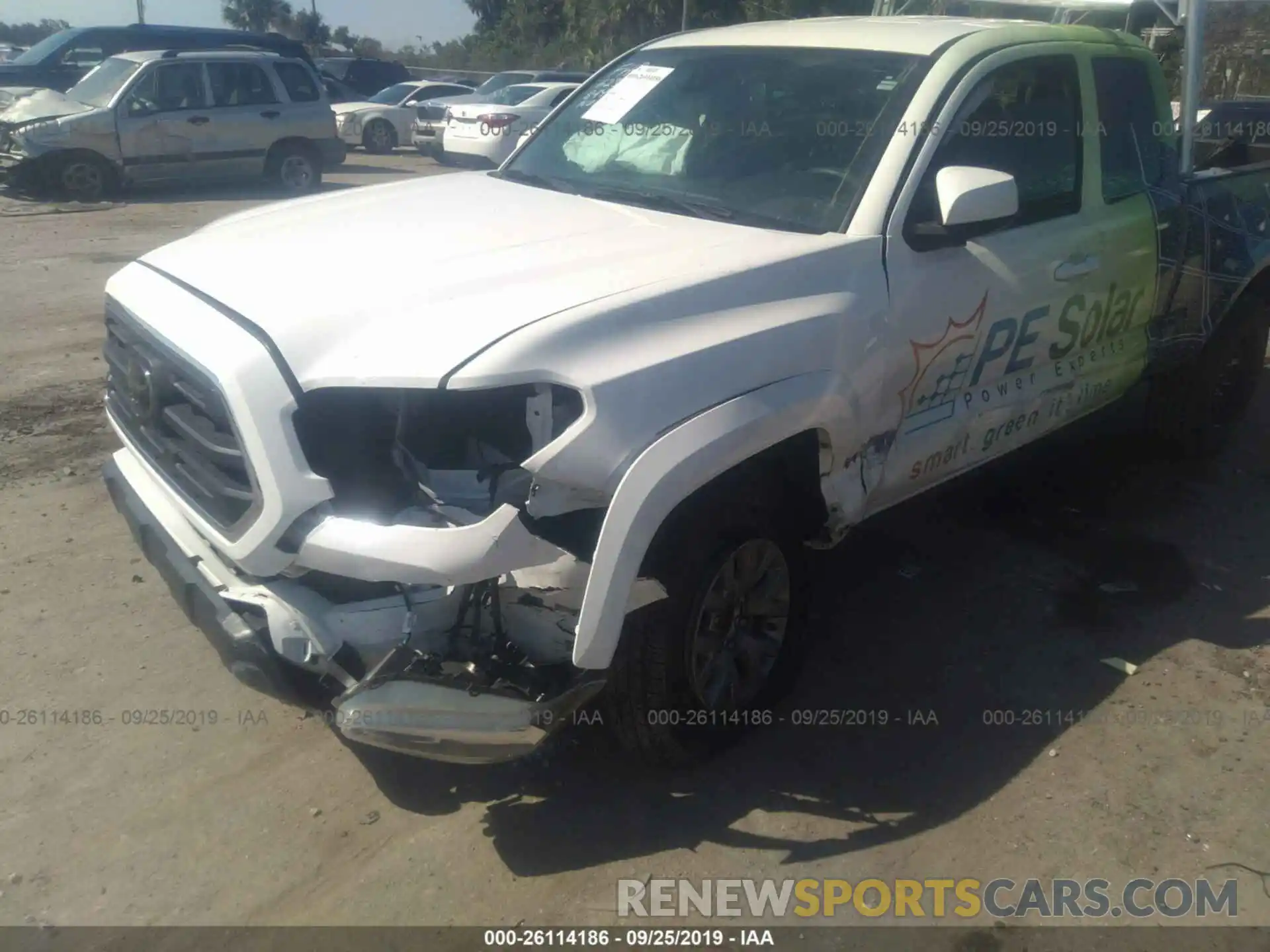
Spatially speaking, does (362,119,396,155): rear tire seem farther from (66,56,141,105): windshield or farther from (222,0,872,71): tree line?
(222,0,872,71): tree line

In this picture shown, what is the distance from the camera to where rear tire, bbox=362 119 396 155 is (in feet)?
70.0

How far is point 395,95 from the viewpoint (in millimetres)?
23562

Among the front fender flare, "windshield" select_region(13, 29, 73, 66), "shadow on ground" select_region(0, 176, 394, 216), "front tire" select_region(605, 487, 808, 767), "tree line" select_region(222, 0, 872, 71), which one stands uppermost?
"tree line" select_region(222, 0, 872, 71)

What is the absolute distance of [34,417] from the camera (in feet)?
18.7

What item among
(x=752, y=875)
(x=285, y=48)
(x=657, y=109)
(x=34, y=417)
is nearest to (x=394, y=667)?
(x=752, y=875)

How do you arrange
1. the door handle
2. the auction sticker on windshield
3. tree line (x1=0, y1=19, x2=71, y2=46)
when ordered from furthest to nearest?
tree line (x1=0, y1=19, x2=71, y2=46)
the auction sticker on windshield
the door handle

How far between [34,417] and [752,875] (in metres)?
4.56

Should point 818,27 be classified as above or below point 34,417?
above

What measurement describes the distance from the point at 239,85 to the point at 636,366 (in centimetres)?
1342

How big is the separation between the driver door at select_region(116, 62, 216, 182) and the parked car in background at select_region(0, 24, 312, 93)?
3.46 metres

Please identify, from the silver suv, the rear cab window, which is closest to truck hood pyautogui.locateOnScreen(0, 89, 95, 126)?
the silver suv

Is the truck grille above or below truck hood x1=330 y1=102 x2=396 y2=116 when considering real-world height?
below

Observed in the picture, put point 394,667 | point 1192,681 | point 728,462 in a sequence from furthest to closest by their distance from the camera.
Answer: point 1192,681, point 728,462, point 394,667

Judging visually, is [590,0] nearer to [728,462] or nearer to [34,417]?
[34,417]
